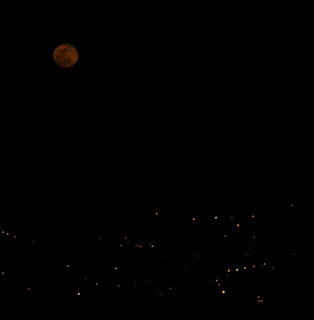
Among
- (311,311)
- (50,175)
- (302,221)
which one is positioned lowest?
(311,311)

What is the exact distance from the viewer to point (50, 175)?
4.83 feet

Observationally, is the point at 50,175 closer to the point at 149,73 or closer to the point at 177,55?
the point at 149,73

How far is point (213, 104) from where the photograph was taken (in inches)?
57.9

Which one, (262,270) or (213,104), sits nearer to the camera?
(262,270)

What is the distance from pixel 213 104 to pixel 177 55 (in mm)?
253

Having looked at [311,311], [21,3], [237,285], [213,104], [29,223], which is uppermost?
[21,3]

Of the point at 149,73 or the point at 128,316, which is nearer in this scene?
the point at 128,316

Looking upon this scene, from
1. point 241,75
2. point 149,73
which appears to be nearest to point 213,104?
point 241,75

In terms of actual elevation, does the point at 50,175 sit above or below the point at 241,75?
below

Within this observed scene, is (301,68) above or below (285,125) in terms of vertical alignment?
above

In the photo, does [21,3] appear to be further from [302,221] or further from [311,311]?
[311,311]

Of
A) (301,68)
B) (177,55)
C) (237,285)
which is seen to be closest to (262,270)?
(237,285)

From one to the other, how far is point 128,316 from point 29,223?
54 cm

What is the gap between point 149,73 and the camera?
4.84 ft
